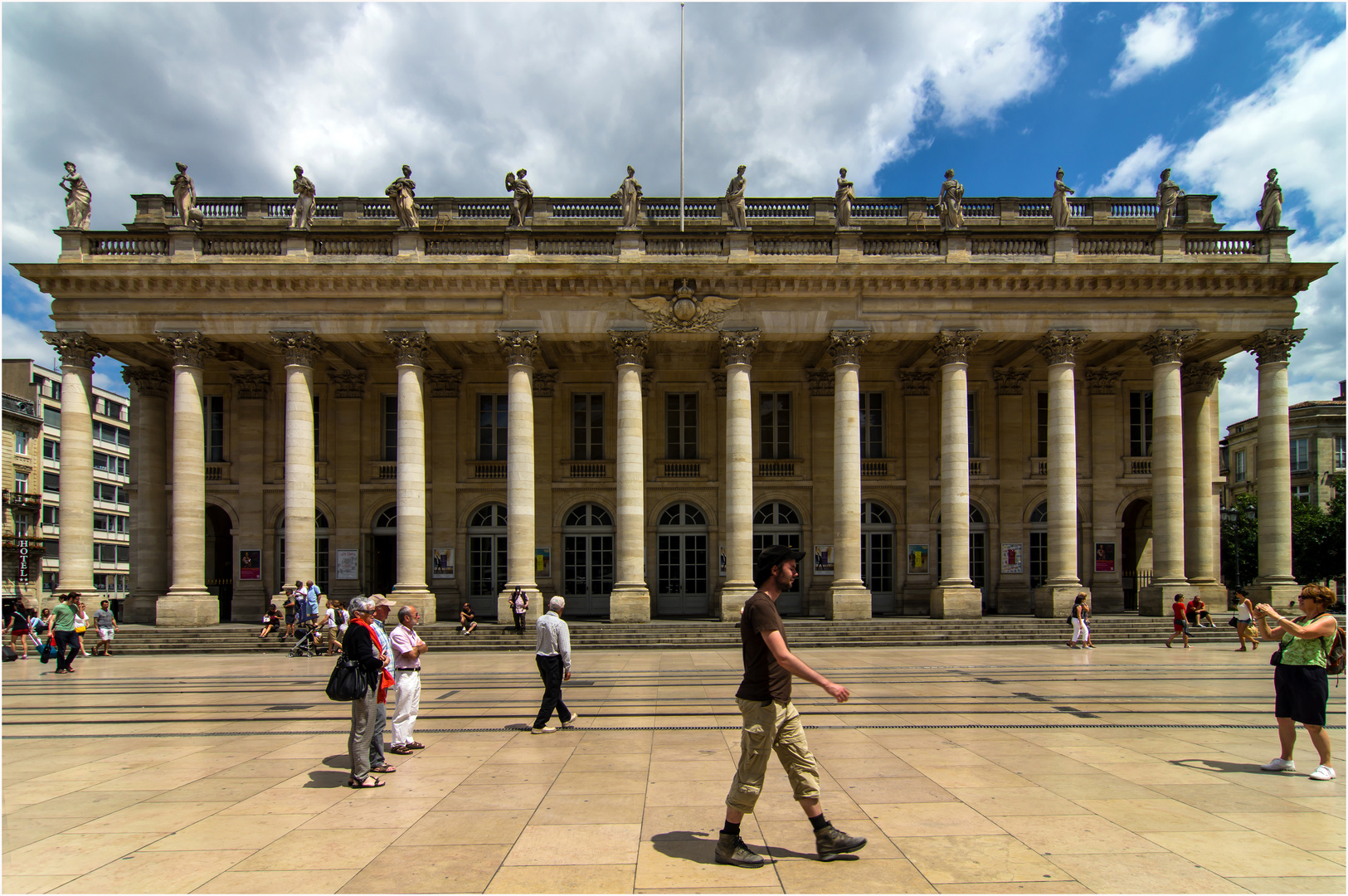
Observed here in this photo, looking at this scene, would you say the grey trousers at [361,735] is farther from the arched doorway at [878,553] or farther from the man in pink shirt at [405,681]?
the arched doorway at [878,553]

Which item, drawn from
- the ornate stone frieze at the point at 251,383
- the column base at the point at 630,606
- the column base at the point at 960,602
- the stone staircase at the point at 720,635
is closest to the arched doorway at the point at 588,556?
the column base at the point at 630,606

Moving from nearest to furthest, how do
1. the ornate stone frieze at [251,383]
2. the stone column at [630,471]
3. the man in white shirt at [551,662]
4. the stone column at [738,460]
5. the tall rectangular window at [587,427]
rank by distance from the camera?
the man in white shirt at [551,662]
the stone column at [630,471]
the stone column at [738,460]
the ornate stone frieze at [251,383]
the tall rectangular window at [587,427]

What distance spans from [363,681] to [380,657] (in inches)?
10.5

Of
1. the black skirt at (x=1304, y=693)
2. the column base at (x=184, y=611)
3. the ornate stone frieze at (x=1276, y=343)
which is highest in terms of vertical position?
the ornate stone frieze at (x=1276, y=343)

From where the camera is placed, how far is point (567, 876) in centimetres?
536

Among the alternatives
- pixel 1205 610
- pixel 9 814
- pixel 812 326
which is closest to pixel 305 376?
pixel 812 326

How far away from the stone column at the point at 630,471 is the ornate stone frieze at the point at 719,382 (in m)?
4.47

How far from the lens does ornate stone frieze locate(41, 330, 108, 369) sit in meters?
25.4

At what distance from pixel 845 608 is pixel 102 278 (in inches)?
962

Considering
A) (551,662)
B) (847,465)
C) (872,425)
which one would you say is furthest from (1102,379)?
(551,662)

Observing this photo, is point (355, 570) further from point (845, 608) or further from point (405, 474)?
point (845, 608)

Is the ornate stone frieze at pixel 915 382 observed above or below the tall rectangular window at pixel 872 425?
above

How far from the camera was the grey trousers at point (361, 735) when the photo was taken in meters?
7.69

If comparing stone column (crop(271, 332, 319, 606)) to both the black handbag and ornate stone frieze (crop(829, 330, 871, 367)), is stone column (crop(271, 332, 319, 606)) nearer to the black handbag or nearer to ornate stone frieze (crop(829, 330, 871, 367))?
ornate stone frieze (crop(829, 330, 871, 367))
